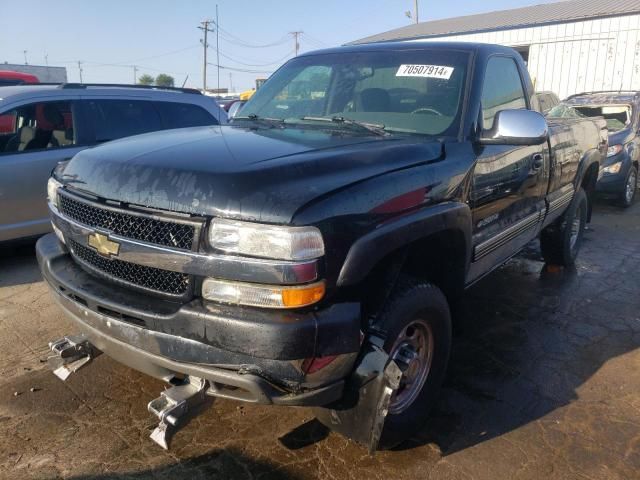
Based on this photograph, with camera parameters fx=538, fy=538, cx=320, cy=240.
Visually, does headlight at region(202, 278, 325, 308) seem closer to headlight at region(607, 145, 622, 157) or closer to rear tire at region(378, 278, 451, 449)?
rear tire at region(378, 278, 451, 449)

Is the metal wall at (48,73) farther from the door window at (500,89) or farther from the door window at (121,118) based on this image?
the door window at (500,89)

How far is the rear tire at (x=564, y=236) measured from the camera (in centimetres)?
530

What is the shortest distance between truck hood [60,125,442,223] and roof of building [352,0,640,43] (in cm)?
1870

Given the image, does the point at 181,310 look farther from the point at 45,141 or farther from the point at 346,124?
the point at 45,141

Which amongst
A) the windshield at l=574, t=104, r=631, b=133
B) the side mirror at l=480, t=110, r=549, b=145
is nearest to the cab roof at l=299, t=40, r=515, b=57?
the side mirror at l=480, t=110, r=549, b=145

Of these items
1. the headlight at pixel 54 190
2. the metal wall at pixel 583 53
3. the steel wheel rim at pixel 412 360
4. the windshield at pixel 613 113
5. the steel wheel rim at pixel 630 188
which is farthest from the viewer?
the metal wall at pixel 583 53

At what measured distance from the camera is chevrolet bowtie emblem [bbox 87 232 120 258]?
7.41ft

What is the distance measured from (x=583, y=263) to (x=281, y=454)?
456cm

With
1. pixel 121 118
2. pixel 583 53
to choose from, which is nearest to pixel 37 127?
pixel 121 118

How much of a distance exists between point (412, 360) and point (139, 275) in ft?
4.26

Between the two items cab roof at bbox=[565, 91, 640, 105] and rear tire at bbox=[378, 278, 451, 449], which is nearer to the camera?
rear tire at bbox=[378, 278, 451, 449]

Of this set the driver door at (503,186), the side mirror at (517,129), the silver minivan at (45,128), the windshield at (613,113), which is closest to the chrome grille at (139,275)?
the driver door at (503,186)

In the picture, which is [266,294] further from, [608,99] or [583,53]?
[583,53]

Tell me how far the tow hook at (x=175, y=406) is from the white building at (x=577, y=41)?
18.3m
